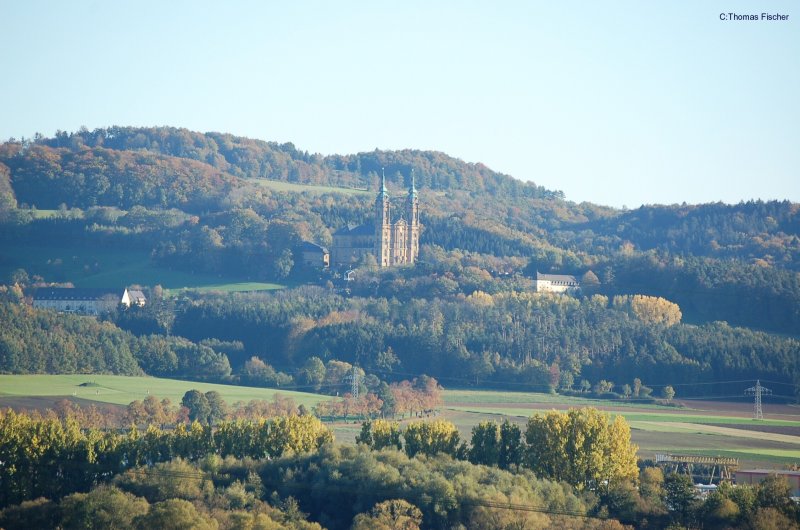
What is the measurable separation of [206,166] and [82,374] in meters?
96.1

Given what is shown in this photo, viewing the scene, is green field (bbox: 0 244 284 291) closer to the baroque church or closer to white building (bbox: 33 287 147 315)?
white building (bbox: 33 287 147 315)

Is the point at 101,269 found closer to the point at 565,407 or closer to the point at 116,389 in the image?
the point at 116,389

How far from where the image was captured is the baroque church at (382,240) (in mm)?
159125

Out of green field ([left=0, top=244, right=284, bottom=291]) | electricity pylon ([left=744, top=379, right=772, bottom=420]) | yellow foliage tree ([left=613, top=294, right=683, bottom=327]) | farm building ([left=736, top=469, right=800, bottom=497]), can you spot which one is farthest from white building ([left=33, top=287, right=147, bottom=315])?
farm building ([left=736, top=469, right=800, bottom=497])

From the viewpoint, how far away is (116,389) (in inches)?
3652

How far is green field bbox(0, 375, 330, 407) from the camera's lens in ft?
288

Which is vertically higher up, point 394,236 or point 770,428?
point 394,236

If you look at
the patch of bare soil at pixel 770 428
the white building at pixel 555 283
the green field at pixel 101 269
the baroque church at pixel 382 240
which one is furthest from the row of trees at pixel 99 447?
the baroque church at pixel 382 240

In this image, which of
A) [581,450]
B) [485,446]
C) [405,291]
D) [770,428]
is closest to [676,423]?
[770,428]

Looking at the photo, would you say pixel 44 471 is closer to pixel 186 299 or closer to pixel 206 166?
pixel 186 299

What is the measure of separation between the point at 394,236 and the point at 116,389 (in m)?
72.1

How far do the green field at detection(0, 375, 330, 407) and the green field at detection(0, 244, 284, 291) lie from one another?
40.9m

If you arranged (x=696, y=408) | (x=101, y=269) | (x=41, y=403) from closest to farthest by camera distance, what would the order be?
(x=41, y=403) < (x=696, y=408) < (x=101, y=269)

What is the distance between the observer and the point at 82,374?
98875 millimetres
